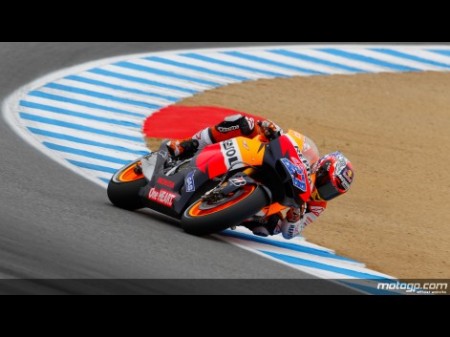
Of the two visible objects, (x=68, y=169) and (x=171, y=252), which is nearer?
(x=171, y=252)

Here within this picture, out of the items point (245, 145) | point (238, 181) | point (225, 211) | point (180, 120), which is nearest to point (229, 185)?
point (238, 181)

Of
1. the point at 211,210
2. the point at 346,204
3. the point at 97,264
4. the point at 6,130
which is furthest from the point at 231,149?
the point at 6,130

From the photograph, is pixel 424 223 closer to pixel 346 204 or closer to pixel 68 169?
pixel 346 204

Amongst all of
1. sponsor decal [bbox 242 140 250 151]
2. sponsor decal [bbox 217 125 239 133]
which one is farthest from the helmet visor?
sponsor decal [bbox 217 125 239 133]

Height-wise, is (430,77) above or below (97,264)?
above

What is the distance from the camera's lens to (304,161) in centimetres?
1123

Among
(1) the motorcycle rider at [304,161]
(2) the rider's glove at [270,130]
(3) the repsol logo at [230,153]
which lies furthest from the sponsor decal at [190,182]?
(2) the rider's glove at [270,130]

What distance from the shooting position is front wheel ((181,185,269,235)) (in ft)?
35.3

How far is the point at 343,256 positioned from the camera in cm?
1208

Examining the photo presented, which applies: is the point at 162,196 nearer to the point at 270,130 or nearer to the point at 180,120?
the point at 270,130

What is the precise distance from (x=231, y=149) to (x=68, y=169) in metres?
2.86

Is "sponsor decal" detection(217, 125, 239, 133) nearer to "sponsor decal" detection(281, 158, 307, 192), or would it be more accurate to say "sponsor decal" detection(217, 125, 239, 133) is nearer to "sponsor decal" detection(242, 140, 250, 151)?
"sponsor decal" detection(242, 140, 250, 151)

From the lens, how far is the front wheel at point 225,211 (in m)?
10.8

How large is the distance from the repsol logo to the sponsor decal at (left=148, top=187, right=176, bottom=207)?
69cm
